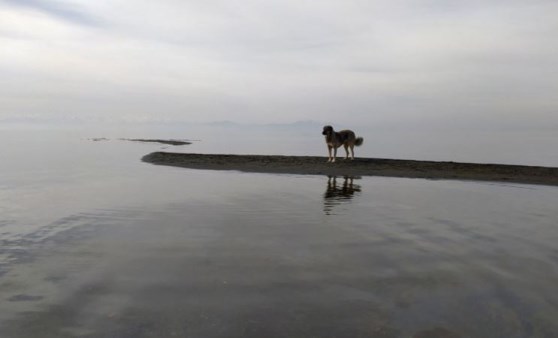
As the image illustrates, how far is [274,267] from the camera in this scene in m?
6.57

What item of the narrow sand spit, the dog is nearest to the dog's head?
the dog

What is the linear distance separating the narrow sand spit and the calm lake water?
7.22 meters

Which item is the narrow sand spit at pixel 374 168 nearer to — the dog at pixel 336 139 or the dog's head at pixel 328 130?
the dog at pixel 336 139

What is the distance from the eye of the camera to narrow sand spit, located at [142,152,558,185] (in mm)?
20016

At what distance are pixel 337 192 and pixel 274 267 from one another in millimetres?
8960

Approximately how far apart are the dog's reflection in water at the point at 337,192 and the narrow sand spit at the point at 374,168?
2.73m

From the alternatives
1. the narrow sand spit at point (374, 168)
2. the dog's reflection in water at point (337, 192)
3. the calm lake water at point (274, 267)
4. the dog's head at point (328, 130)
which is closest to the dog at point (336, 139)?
the dog's head at point (328, 130)

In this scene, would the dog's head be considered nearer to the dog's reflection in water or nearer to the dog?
the dog

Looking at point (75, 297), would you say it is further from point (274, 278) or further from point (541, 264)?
point (541, 264)

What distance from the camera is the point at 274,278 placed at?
6.06m

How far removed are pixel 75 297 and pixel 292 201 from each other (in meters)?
8.42

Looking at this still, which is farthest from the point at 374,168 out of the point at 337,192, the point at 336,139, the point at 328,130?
the point at 337,192

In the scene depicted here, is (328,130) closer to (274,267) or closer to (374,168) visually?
(374,168)

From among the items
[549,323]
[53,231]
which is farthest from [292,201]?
[549,323]
